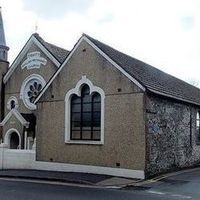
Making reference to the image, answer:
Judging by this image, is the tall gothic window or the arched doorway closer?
the tall gothic window

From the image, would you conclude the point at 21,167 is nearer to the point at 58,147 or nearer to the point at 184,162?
the point at 58,147

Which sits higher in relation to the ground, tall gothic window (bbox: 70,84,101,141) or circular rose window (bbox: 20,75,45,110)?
circular rose window (bbox: 20,75,45,110)

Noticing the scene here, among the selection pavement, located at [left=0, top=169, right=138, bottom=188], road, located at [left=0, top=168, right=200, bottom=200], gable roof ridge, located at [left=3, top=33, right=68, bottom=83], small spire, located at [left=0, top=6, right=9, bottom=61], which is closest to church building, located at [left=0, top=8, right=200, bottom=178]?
pavement, located at [left=0, top=169, right=138, bottom=188]

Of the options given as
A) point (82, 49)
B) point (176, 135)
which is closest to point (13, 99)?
point (82, 49)

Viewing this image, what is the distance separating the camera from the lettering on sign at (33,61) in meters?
31.1

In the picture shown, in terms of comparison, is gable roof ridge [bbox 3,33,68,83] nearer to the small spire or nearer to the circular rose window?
the circular rose window

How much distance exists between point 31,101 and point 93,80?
12.1 metres

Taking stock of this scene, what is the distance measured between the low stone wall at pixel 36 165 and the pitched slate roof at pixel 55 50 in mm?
8803

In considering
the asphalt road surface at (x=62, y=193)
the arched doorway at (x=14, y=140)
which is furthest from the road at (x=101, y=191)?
the arched doorway at (x=14, y=140)

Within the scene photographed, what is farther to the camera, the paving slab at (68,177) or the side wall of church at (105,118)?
the side wall of church at (105,118)

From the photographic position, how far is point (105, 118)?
64.8 feet

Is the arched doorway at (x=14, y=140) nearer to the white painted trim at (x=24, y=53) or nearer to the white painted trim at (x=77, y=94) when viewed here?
the white painted trim at (x=24, y=53)

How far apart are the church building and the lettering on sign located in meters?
8.65

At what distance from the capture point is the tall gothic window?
20.5 m
